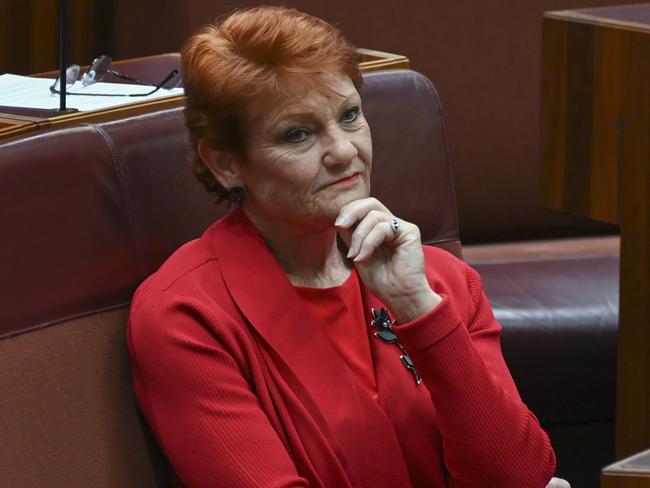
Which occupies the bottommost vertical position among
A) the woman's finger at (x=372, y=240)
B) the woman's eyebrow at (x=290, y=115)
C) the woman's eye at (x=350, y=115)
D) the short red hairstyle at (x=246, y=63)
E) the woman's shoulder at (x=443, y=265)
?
the woman's shoulder at (x=443, y=265)

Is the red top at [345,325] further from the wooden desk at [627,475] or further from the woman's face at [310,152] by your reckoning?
the wooden desk at [627,475]

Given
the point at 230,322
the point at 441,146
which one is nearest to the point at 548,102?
the point at 441,146

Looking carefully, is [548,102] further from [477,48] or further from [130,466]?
[130,466]

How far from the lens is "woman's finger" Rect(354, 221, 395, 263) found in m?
1.44

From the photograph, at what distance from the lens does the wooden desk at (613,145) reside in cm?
203

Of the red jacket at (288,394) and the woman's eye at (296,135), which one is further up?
the woman's eye at (296,135)

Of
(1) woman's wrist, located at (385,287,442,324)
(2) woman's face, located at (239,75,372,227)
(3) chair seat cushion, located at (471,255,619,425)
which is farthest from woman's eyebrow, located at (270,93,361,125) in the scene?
(3) chair seat cushion, located at (471,255,619,425)

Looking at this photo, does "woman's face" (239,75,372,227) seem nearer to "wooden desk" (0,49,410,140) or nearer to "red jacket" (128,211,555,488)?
"red jacket" (128,211,555,488)

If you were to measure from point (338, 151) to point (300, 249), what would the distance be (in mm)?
149

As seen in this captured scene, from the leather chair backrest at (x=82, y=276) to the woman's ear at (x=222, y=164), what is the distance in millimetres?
72

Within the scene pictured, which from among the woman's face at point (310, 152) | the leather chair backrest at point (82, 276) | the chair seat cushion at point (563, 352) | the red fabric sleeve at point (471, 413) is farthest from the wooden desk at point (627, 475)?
the chair seat cushion at point (563, 352)

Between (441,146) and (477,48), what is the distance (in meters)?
1.14

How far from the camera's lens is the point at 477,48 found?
2955mm

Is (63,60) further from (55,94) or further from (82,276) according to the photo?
(82,276)
